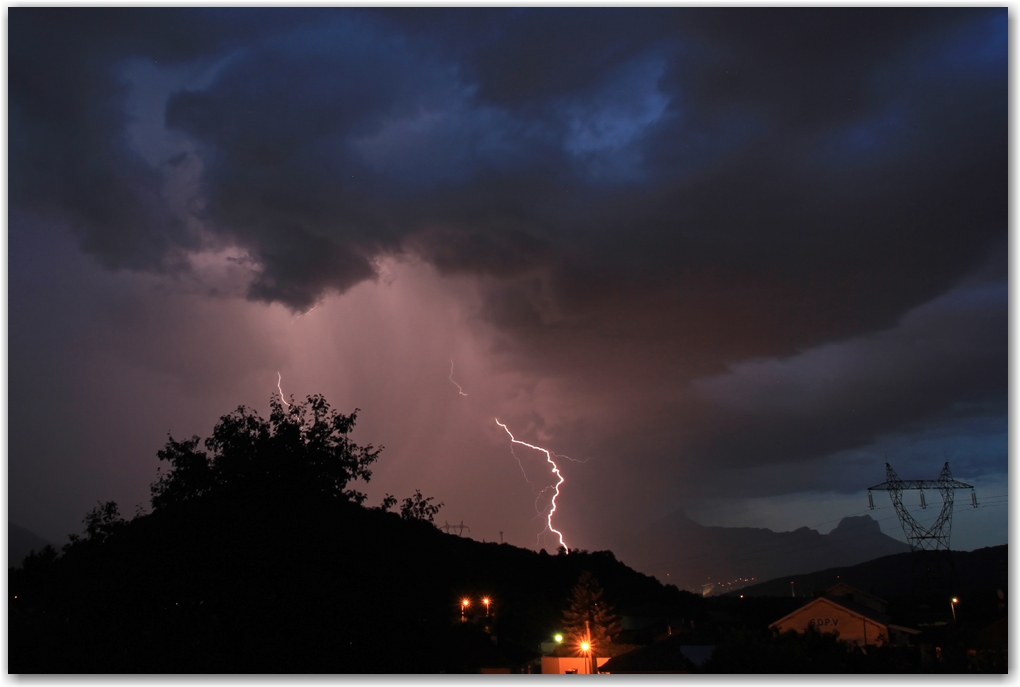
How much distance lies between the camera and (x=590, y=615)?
152ft

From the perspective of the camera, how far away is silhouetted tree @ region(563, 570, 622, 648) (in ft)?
147

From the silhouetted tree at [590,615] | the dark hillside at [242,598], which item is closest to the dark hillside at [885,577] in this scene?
the silhouetted tree at [590,615]

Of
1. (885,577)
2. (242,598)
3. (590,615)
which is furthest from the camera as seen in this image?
(885,577)

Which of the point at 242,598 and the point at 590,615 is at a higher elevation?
the point at 242,598

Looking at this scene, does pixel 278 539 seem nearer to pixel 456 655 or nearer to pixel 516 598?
pixel 456 655

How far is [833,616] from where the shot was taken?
89.5 feet

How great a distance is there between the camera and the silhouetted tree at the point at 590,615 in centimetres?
4472

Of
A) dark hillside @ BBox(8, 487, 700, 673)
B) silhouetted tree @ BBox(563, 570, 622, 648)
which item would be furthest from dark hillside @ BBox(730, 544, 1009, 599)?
dark hillside @ BBox(8, 487, 700, 673)

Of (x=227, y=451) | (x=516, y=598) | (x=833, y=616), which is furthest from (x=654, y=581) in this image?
(x=227, y=451)

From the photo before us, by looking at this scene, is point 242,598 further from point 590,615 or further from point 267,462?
point 590,615

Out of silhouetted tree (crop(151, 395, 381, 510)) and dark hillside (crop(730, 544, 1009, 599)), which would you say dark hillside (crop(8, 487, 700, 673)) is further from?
dark hillside (crop(730, 544, 1009, 599))

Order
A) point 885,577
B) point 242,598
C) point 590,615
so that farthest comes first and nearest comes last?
point 885,577, point 590,615, point 242,598

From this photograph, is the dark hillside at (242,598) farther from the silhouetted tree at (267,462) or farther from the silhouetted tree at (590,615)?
the silhouetted tree at (590,615)

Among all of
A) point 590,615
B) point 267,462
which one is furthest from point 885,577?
point 267,462
